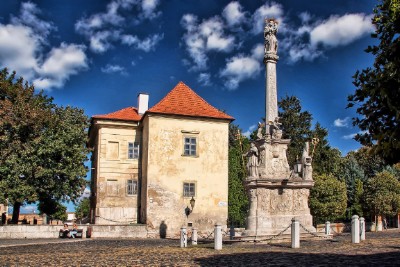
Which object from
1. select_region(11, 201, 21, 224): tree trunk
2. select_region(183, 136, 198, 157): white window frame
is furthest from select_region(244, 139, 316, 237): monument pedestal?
select_region(11, 201, 21, 224): tree trunk

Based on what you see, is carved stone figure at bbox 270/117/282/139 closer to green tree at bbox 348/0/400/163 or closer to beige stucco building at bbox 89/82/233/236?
beige stucco building at bbox 89/82/233/236

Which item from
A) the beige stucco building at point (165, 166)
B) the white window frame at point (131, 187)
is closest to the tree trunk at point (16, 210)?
the beige stucco building at point (165, 166)

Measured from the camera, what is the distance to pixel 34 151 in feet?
99.9

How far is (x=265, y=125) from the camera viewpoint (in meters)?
22.5

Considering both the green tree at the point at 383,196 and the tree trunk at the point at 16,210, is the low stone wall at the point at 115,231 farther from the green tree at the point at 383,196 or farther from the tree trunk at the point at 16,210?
the green tree at the point at 383,196

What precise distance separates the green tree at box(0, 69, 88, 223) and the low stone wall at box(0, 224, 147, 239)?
6.08ft

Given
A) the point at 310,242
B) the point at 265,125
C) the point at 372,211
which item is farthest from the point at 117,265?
the point at 372,211

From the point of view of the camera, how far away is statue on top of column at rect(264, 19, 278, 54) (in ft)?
76.5

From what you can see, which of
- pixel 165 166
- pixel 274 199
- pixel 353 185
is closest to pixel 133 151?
pixel 165 166

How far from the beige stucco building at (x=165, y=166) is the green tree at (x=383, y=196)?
1385 centimetres

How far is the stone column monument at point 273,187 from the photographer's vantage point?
20.7 metres

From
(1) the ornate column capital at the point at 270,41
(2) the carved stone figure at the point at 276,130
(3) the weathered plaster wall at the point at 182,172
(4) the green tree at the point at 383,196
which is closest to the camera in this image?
(2) the carved stone figure at the point at 276,130

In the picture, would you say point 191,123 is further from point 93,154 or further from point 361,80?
point 361,80

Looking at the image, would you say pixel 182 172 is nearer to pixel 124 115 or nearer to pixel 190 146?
pixel 190 146
